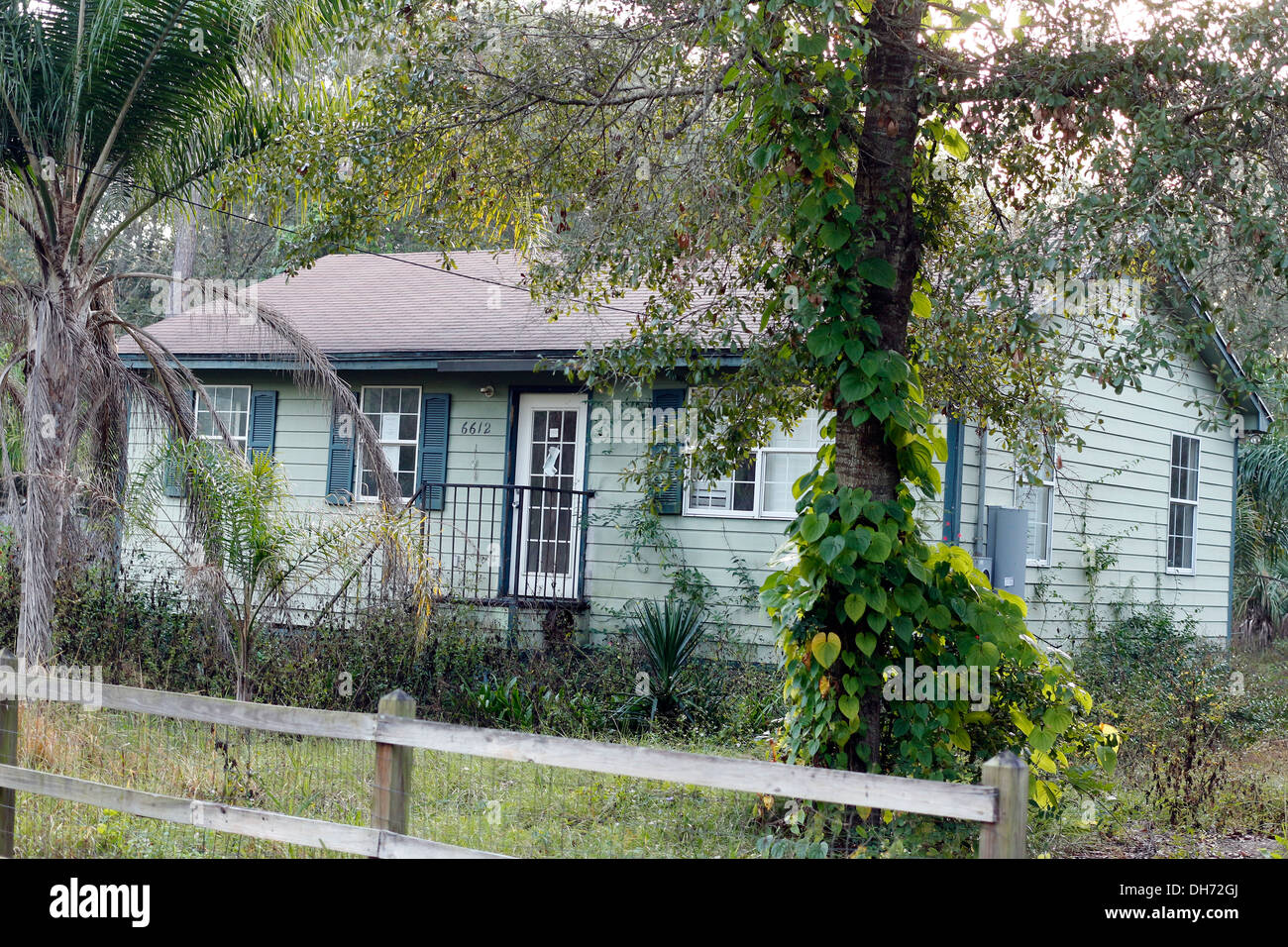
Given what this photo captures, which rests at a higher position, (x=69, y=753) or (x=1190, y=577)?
(x=1190, y=577)

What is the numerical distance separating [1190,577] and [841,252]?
1311 centimetres

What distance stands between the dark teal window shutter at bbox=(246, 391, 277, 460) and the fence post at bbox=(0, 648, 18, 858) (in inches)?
375

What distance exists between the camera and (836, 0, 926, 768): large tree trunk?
613 centimetres

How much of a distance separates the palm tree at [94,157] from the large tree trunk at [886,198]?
5.59 m

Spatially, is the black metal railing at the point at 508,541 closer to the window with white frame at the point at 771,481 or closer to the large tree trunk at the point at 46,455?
the window with white frame at the point at 771,481

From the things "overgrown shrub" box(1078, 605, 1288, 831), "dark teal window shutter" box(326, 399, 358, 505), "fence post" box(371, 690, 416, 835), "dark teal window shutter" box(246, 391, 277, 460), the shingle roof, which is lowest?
"overgrown shrub" box(1078, 605, 1288, 831)

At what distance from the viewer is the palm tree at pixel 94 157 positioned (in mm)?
9891

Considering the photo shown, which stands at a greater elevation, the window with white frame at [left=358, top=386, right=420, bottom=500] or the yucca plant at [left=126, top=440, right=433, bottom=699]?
the window with white frame at [left=358, top=386, right=420, bottom=500]

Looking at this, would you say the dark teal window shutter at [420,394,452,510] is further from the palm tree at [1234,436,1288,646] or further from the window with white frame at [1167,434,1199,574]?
the palm tree at [1234,436,1288,646]

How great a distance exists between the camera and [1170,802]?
26.9 feet

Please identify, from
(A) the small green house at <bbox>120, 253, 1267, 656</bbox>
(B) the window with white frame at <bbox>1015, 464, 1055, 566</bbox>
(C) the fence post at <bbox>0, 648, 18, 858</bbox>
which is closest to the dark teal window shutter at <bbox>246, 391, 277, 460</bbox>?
(A) the small green house at <bbox>120, 253, 1267, 656</bbox>
